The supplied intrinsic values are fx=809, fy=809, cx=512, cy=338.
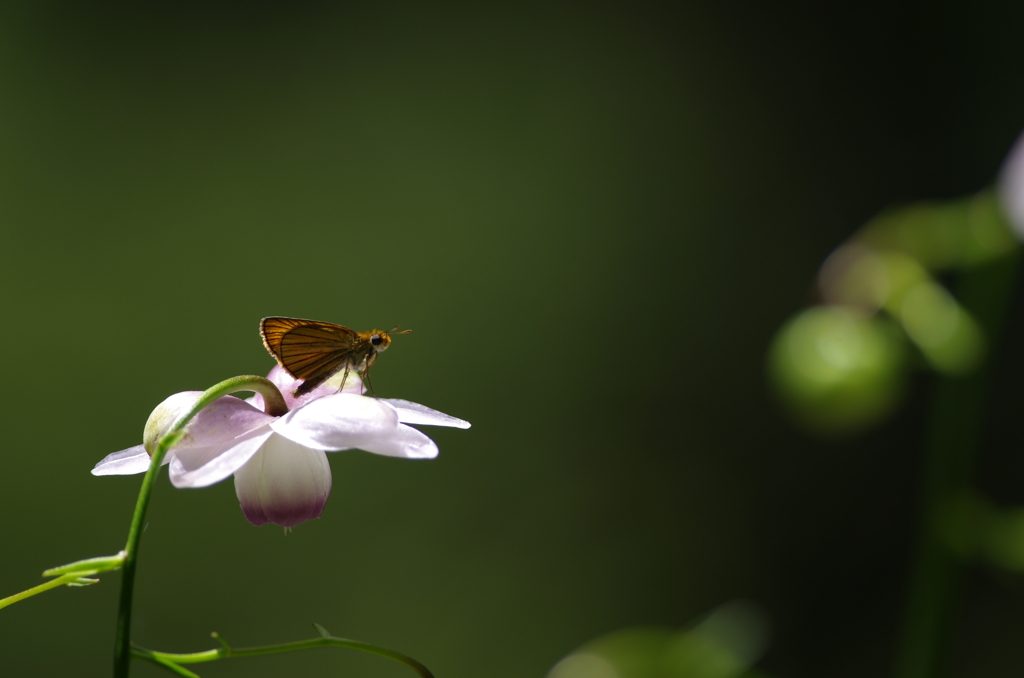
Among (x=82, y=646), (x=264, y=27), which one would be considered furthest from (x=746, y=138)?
(x=82, y=646)

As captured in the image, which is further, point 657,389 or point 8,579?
point 657,389

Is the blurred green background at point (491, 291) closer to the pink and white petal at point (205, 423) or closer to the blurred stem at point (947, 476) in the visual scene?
the blurred stem at point (947, 476)

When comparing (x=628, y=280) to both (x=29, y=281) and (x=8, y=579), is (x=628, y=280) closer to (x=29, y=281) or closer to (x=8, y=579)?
(x=29, y=281)

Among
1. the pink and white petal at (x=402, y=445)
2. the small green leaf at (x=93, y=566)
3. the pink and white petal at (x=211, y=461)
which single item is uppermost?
the pink and white petal at (x=402, y=445)

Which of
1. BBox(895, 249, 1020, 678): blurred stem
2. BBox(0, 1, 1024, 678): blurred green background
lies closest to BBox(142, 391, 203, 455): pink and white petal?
BBox(895, 249, 1020, 678): blurred stem

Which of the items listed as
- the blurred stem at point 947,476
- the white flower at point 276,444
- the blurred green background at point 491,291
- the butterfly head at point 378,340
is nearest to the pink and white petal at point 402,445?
the white flower at point 276,444

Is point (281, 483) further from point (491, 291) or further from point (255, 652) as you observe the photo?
point (491, 291)

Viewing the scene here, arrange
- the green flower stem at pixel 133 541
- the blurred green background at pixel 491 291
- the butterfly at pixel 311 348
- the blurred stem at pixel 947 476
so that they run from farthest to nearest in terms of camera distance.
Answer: the blurred green background at pixel 491 291, the blurred stem at pixel 947 476, the butterfly at pixel 311 348, the green flower stem at pixel 133 541
